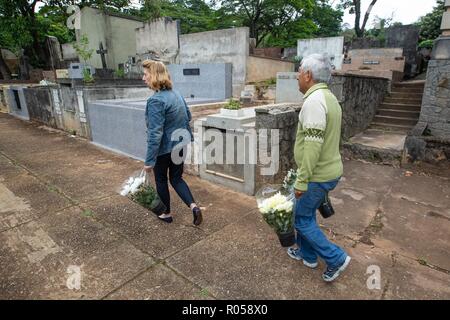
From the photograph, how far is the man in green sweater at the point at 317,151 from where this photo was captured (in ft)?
6.95

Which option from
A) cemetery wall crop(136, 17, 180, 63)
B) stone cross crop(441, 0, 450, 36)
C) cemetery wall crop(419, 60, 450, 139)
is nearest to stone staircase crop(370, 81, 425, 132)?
cemetery wall crop(419, 60, 450, 139)

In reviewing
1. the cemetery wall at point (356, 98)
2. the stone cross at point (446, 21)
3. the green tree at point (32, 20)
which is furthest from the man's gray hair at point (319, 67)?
the green tree at point (32, 20)

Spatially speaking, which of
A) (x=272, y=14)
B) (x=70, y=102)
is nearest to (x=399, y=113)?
(x=70, y=102)

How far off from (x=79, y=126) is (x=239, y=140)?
5898mm

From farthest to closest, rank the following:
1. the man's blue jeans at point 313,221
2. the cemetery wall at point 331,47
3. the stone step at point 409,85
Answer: the cemetery wall at point 331,47 < the stone step at point 409,85 < the man's blue jeans at point 313,221

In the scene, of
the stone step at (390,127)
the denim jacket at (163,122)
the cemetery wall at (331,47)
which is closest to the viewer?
the denim jacket at (163,122)

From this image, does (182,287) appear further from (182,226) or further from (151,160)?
(151,160)

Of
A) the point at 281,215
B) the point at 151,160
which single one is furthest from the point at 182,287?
the point at 151,160

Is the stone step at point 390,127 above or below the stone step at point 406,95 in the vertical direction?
below

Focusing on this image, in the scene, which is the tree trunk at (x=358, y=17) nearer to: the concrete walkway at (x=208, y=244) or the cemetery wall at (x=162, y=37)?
the cemetery wall at (x=162, y=37)

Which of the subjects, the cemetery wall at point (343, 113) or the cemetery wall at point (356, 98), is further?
the cemetery wall at point (356, 98)

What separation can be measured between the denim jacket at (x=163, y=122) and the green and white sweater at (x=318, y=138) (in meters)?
1.45

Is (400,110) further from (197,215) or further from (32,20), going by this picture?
(32,20)
